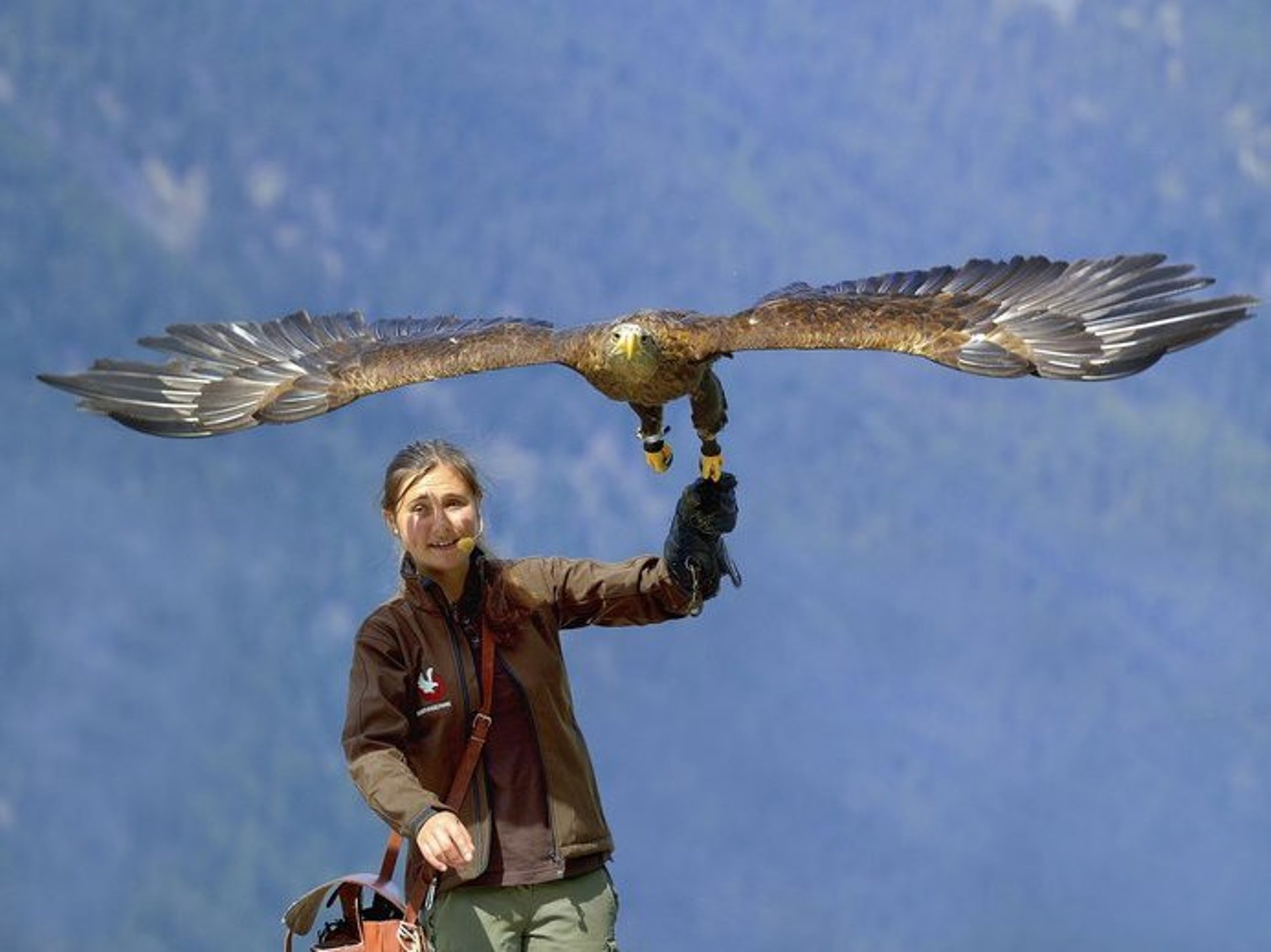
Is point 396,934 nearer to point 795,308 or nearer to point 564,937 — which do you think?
point 564,937

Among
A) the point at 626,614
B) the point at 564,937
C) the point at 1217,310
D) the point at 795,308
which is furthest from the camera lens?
the point at 795,308

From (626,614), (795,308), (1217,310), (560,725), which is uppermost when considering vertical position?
(795,308)

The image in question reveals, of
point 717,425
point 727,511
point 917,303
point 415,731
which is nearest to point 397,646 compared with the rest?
point 415,731

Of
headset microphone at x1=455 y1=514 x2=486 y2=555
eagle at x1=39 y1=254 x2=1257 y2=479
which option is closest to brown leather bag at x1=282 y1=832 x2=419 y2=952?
headset microphone at x1=455 y1=514 x2=486 y2=555

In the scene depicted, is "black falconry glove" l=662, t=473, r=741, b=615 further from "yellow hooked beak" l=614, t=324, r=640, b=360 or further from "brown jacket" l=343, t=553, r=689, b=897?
"yellow hooked beak" l=614, t=324, r=640, b=360

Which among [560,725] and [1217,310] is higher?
[1217,310]

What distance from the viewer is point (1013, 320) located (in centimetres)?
442

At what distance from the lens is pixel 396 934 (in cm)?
301

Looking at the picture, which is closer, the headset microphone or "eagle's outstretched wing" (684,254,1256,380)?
the headset microphone

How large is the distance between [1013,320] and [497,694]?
2.09 meters

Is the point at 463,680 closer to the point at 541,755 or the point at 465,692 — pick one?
the point at 465,692

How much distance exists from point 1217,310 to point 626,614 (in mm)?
1629

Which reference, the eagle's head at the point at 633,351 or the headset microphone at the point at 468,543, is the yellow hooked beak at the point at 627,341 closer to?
the eagle's head at the point at 633,351

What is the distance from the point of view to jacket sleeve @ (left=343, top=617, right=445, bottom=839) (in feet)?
8.98
